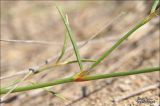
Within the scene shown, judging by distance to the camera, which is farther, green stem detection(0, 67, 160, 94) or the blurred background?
the blurred background

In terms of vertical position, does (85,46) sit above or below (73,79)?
above

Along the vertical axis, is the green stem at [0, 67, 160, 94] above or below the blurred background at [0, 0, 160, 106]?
below

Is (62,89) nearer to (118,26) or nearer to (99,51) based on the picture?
(99,51)

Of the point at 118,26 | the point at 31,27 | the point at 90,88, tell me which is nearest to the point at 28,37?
the point at 31,27

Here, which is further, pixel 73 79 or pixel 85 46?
pixel 85 46

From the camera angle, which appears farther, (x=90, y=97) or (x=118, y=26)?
(x=118, y=26)

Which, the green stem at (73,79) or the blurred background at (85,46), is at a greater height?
Answer: the blurred background at (85,46)

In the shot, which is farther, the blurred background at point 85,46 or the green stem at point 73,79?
the blurred background at point 85,46

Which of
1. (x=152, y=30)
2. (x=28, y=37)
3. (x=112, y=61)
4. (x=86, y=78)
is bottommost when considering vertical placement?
(x=86, y=78)
